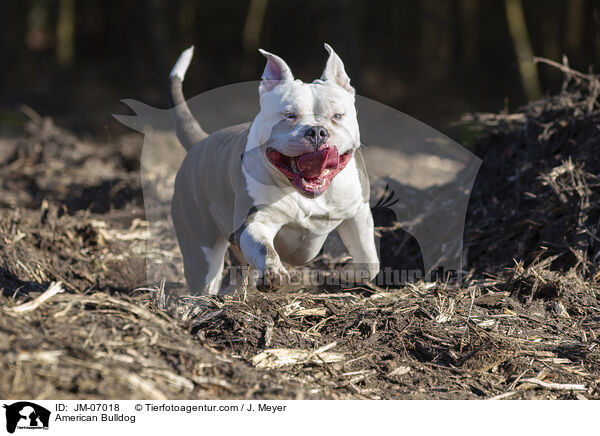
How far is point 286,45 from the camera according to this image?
13898 millimetres

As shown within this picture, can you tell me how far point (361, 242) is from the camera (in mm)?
3732

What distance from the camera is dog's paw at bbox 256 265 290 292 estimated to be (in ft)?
9.86

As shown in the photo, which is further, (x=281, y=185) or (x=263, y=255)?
(x=281, y=185)

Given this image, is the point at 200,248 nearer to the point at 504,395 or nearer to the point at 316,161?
the point at 316,161

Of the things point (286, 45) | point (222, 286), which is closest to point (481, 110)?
point (286, 45)

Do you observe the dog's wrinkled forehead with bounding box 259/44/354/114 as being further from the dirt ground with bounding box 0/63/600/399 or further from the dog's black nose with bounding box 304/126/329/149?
the dirt ground with bounding box 0/63/600/399

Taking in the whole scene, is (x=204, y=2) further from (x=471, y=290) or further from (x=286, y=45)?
(x=471, y=290)

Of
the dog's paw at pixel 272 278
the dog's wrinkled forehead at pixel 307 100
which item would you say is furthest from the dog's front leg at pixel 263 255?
the dog's wrinkled forehead at pixel 307 100

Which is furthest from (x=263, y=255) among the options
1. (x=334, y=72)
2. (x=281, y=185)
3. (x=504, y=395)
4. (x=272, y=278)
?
(x=504, y=395)

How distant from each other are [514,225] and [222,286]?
1.90 meters

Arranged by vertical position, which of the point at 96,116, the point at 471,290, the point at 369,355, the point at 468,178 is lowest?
the point at 369,355

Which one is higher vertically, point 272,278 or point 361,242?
point 361,242
